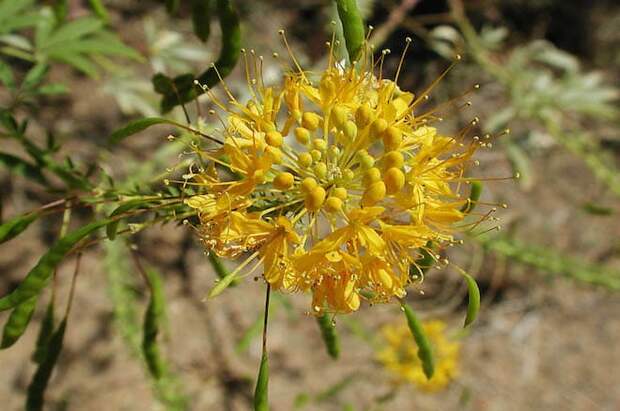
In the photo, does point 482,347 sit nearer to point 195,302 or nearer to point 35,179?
point 195,302

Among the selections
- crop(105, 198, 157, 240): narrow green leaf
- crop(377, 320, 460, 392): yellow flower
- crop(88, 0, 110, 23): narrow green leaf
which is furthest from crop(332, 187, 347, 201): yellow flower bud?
crop(377, 320, 460, 392): yellow flower

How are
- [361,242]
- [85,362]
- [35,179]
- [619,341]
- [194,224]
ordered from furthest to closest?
[619,341], [85,362], [35,179], [194,224], [361,242]

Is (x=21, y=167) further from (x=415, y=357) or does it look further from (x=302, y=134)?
(x=415, y=357)

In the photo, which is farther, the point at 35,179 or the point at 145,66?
the point at 145,66

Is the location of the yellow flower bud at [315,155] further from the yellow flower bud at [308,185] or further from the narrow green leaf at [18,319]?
the narrow green leaf at [18,319]

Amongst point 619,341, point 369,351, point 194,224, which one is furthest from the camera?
point 619,341

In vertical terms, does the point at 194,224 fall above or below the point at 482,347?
above

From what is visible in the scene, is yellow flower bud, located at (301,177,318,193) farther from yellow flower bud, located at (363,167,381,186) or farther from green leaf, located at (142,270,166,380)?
green leaf, located at (142,270,166,380)

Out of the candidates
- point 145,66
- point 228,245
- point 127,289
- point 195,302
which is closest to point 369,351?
point 195,302
